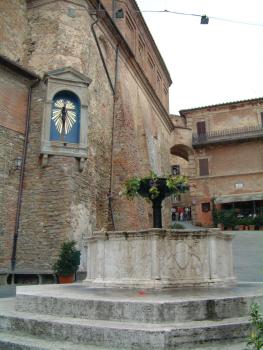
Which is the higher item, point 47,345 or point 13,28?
point 13,28

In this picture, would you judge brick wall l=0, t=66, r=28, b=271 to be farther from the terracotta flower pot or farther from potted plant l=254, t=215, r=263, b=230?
potted plant l=254, t=215, r=263, b=230

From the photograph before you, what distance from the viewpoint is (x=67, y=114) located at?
1287cm

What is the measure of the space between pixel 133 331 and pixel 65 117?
10022 millimetres

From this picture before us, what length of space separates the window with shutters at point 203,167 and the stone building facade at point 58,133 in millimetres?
14051

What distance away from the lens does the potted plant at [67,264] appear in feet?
34.6

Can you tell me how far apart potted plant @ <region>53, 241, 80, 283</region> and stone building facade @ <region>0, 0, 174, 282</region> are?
0.57 m

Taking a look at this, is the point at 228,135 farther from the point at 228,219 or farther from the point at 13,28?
the point at 13,28

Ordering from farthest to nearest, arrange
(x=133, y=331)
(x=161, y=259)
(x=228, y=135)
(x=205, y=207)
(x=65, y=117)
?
1. (x=228, y=135)
2. (x=205, y=207)
3. (x=65, y=117)
4. (x=161, y=259)
5. (x=133, y=331)

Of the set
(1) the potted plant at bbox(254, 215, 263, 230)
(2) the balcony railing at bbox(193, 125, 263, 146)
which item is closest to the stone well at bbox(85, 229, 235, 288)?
(1) the potted plant at bbox(254, 215, 263, 230)

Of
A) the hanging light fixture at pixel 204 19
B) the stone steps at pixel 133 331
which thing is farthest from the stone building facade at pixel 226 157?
the stone steps at pixel 133 331

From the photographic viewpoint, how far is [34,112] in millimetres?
12844

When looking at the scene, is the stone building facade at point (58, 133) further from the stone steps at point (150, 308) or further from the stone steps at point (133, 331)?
the stone steps at point (133, 331)

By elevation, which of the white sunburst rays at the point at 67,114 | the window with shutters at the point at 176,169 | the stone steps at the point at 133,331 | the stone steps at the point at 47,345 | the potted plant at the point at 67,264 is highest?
the window with shutters at the point at 176,169

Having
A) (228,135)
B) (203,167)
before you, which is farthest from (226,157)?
(203,167)
